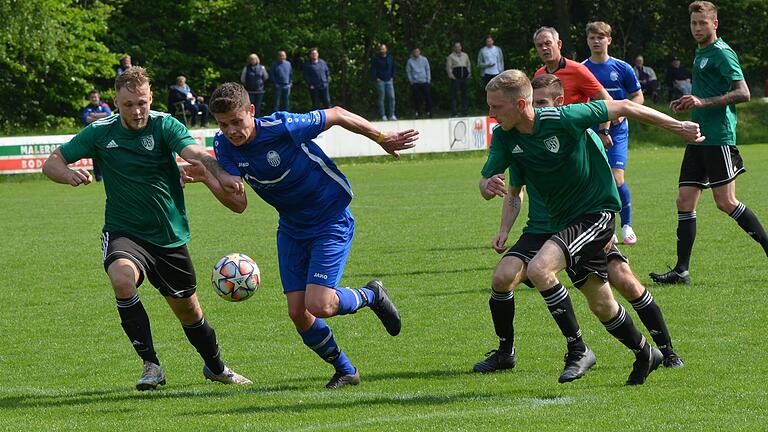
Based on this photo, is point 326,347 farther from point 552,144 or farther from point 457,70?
point 457,70

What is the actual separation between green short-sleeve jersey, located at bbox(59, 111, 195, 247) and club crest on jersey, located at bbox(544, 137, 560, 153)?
6.72 feet

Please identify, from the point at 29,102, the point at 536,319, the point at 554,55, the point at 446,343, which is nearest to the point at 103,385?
the point at 446,343

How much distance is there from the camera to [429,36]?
41.9m

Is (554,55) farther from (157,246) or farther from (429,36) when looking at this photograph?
(429,36)

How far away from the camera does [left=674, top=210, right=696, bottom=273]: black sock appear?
10.3 meters

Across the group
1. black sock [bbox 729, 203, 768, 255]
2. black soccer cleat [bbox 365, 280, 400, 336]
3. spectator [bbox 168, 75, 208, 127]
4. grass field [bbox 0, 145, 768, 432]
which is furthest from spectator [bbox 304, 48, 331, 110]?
black soccer cleat [bbox 365, 280, 400, 336]

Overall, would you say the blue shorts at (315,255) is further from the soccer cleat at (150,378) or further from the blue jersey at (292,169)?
the soccer cleat at (150,378)

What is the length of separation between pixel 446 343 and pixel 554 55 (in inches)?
135

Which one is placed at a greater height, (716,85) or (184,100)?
(716,85)

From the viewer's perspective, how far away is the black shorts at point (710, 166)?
1040 cm

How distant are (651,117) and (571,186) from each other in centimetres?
58

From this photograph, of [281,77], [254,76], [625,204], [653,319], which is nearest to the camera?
A: [653,319]

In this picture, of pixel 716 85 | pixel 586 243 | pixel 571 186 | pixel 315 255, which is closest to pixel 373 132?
pixel 315 255

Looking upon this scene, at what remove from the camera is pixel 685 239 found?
10453 millimetres
